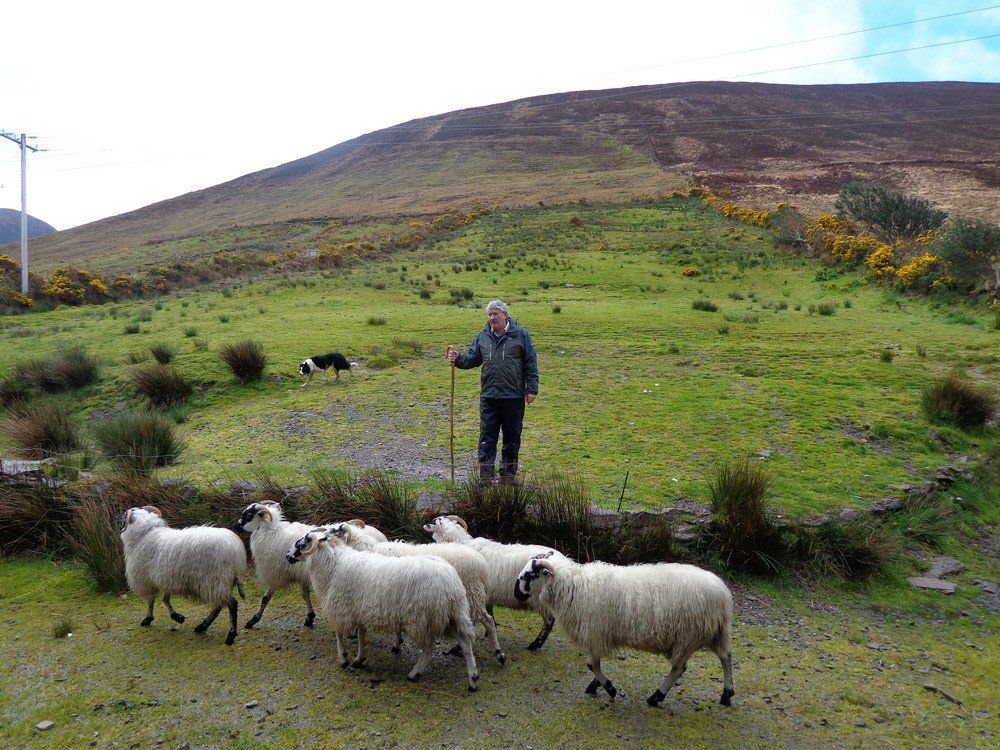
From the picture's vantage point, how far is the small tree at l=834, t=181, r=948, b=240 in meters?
32.0

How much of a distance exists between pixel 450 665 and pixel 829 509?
5.32 m

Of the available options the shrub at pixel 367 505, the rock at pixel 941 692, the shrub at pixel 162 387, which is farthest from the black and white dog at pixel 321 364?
the rock at pixel 941 692

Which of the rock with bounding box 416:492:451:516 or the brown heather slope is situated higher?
the brown heather slope

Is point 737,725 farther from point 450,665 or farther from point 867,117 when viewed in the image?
point 867,117

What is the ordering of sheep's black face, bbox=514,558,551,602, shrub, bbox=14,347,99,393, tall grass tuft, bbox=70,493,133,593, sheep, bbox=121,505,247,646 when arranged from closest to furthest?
sheep's black face, bbox=514,558,551,602
sheep, bbox=121,505,247,646
tall grass tuft, bbox=70,493,133,593
shrub, bbox=14,347,99,393

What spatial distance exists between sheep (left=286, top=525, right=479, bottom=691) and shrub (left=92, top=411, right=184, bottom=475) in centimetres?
540

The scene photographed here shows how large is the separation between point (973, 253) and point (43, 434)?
92.1ft

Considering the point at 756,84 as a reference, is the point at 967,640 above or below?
below

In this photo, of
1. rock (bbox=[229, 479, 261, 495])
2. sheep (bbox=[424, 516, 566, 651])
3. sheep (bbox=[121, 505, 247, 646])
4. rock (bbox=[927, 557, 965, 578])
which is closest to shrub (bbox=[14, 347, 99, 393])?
rock (bbox=[229, 479, 261, 495])

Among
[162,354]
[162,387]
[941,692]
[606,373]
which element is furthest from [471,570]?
[162,354]

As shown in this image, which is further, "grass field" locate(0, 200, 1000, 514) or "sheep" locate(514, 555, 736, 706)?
"grass field" locate(0, 200, 1000, 514)

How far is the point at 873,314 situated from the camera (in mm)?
21062

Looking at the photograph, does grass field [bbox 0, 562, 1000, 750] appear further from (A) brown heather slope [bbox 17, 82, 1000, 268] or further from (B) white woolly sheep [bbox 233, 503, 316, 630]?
(A) brown heather slope [bbox 17, 82, 1000, 268]

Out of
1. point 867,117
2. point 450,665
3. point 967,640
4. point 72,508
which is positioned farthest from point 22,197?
point 867,117
